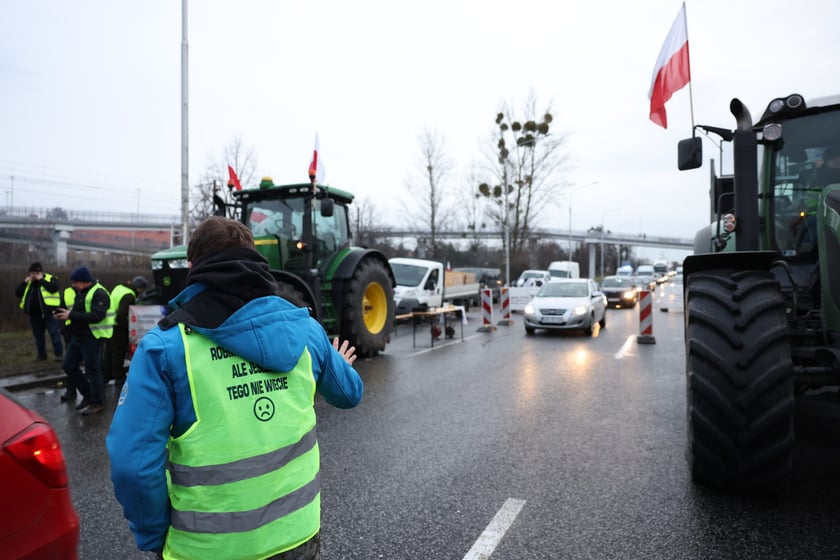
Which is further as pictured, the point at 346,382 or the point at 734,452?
the point at 734,452

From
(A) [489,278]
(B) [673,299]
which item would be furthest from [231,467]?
(A) [489,278]

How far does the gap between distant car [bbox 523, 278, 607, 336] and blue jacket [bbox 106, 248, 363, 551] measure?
42.8 ft

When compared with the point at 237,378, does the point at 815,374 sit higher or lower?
lower

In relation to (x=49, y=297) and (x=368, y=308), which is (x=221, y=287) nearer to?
(x=368, y=308)

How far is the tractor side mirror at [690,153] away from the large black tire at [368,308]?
20.5 feet

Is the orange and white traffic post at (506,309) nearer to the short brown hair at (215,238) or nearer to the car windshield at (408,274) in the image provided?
the car windshield at (408,274)

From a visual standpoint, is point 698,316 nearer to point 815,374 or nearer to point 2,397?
point 815,374

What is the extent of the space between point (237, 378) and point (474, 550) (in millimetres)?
2180

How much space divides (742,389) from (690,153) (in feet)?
6.10

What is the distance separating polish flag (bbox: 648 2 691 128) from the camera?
6523 millimetres

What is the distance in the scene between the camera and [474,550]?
3.26 metres

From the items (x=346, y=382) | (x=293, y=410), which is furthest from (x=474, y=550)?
(x=293, y=410)

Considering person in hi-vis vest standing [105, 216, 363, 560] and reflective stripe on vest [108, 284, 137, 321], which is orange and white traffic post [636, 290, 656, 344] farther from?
person in hi-vis vest standing [105, 216, 363, 560]

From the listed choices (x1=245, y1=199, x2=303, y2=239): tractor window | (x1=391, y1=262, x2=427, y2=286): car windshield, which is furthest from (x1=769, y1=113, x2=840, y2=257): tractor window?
(x1=391, y1=262, x2=427, y2=286): car windshield
